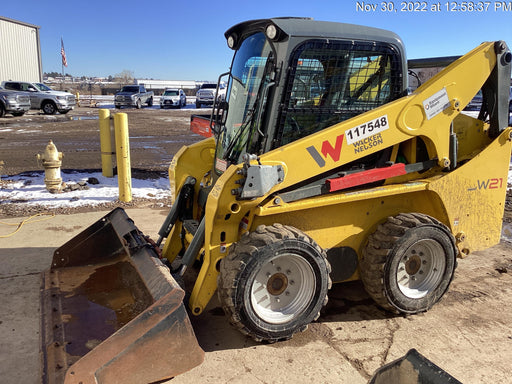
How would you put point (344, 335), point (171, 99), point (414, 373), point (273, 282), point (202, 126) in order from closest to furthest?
point (414, 373), point (273, 282), point (344, 335), point (202, 126), point (171, 99)

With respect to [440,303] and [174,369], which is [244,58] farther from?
[440,303]

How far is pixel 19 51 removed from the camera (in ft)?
114

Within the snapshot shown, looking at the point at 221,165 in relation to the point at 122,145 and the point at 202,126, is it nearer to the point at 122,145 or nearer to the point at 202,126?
the point at 202,126

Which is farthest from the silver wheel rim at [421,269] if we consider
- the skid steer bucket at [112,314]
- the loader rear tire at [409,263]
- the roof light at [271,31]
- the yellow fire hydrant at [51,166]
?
the yellow fire hydrant at [51,166]

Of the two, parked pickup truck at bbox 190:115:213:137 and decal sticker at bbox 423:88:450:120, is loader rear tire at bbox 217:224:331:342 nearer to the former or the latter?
decal sticker at bbox 423:88:450:120

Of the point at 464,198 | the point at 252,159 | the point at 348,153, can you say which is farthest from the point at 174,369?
the point at 464,198

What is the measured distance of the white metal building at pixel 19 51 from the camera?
32938mm

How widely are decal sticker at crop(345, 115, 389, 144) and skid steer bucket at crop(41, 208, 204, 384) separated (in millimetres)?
1840

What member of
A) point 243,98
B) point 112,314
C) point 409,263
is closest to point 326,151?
point 243,98

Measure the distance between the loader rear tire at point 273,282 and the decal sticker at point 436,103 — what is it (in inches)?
62.1

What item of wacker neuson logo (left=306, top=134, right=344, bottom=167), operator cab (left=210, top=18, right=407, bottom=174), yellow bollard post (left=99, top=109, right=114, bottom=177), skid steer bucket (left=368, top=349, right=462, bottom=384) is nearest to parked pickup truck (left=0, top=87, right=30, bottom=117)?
yellow bollard post (left=99, top=109, right=114, bottom=177)

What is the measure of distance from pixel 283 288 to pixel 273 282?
0.11 metres

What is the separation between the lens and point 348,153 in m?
3.64

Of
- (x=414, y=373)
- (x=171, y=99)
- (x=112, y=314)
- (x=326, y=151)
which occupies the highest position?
(x=171, y=99)
